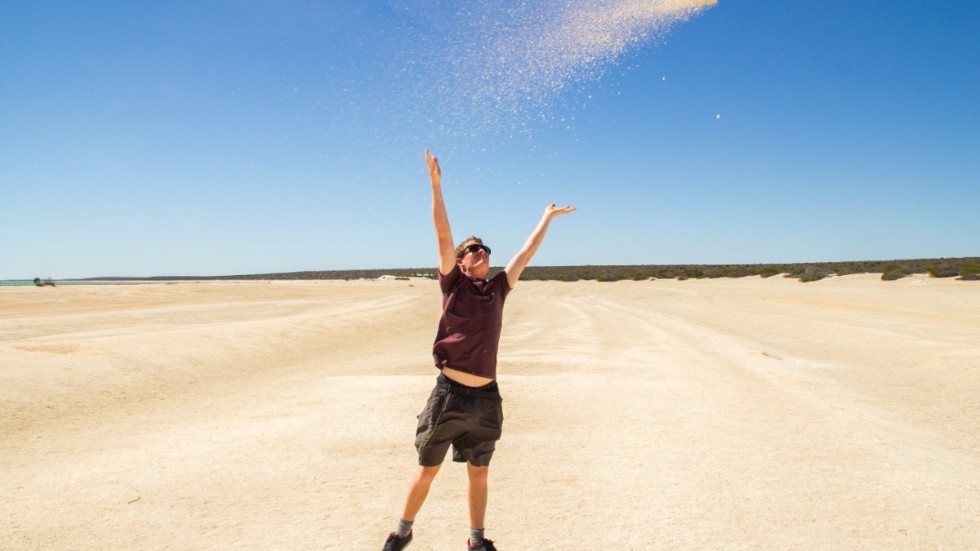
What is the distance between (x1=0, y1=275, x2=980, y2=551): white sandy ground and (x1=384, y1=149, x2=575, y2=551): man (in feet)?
1.86

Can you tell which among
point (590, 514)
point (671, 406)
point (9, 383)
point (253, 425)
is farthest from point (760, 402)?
point (9, 383)

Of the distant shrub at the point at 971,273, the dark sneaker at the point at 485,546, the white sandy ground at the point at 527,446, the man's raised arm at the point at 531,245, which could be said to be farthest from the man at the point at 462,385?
the distant shrub at the point at 971,273

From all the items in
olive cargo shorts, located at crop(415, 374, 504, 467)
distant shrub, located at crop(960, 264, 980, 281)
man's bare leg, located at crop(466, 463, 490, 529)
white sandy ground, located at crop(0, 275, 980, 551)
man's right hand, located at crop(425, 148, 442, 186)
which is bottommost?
white sandy ground, located at crop(0, 275, 980, 551)

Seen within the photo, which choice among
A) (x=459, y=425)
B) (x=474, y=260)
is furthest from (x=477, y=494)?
(x=474, y=260)

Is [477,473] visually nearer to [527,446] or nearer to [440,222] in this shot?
[440,222]

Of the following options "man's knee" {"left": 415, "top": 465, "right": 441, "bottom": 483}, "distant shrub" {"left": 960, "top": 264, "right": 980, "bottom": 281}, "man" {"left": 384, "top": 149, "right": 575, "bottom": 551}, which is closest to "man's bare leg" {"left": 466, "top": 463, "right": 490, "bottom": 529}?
"man" {"left": 384, "top": 149, "right": 575, "bottom": 551}

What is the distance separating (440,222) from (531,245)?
885 mm

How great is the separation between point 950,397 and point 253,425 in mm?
10750

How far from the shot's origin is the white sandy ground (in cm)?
448

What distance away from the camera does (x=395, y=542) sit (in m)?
4.01

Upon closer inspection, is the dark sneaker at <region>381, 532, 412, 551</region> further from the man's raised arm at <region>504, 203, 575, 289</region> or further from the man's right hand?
the man's right hand

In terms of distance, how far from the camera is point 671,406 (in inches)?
334

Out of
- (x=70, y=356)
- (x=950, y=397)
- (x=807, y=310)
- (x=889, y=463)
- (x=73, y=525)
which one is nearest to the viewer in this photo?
(x=73, y=525)

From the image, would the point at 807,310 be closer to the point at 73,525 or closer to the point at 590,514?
the point at 590,514
